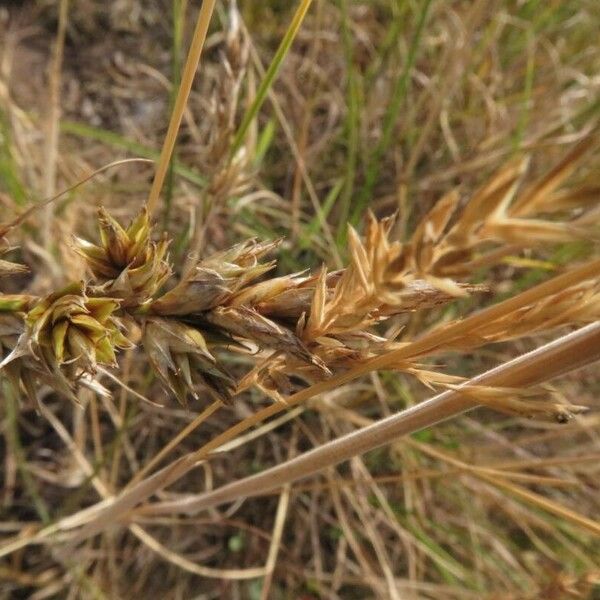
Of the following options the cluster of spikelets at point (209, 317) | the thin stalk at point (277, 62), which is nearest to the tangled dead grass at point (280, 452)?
the thin stalk at point (277, 62)

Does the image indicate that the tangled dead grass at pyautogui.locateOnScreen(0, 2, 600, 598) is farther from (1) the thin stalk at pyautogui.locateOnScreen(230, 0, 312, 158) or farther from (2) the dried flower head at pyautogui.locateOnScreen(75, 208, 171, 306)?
(2) the dried flower head at pyautogui.locateOnScreen(75, 208, 171, 306)

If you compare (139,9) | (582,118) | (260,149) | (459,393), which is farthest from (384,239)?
(139,9)

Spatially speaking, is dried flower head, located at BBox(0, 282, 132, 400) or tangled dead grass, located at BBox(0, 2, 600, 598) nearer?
dried flower head, located at BBox(0, 282, 132, 400)

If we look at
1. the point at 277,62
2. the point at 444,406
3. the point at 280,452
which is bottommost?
the point at 280,452

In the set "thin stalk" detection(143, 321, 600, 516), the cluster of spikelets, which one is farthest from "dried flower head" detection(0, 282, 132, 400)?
"thin stalk" detection(143, 321, 600, 516)

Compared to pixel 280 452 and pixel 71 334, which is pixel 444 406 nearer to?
pixel 71 334

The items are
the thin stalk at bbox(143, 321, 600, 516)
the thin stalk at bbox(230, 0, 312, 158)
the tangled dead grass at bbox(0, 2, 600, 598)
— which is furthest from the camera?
the tangled dead grass at bbox(0, 2, 600, 598)

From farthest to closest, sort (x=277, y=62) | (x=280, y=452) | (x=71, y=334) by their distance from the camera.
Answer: (x=280, y=452), (x=277, y=62), (x=71, y=334)

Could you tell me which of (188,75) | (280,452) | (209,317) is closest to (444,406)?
(209,317)

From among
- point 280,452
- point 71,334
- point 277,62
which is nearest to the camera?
point 71,334
